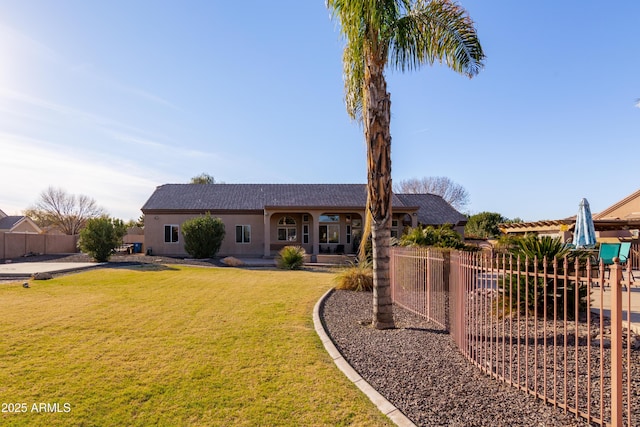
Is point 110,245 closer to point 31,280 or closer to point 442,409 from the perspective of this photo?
point 31,280

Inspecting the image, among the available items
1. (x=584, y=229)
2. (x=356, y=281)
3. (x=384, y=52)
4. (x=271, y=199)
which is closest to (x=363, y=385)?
(x=384, y=52)

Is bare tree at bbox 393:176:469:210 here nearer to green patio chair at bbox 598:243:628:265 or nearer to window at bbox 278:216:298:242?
window at bbox 278:216:298:242

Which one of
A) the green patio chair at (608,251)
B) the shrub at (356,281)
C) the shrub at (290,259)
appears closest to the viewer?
the shrub at (356,281)

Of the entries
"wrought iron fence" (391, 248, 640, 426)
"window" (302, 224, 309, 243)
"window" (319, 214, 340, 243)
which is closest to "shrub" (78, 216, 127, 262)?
"window" (302, 224, 309, 243)

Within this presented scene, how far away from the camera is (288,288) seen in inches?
506

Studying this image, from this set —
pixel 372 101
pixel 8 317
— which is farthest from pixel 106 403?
pixel 372 101

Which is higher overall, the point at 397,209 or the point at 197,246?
the point at 397,209

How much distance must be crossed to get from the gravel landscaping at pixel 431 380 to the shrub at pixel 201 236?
708 inches

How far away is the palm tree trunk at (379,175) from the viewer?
24.8 feet

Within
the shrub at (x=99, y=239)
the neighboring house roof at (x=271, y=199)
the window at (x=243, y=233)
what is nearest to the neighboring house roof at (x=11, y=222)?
the neighboring house roof at (x=271, y=199)

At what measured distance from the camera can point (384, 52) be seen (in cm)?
773

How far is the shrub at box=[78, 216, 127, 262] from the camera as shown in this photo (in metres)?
22.5

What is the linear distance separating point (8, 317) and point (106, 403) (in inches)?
225

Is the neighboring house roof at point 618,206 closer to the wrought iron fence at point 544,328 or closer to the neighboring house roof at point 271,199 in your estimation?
the neighboring house roof at point 271,199
